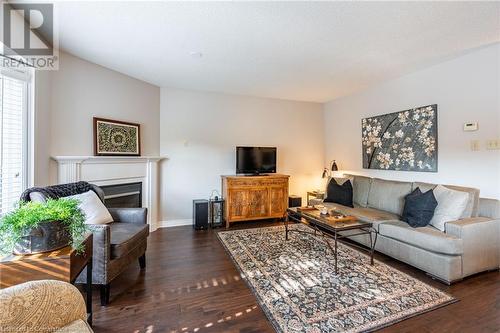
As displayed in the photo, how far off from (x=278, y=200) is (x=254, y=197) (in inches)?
19.7

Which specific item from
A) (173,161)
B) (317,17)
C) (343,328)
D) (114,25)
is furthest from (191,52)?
(343,328)

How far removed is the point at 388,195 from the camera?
3.45 metres

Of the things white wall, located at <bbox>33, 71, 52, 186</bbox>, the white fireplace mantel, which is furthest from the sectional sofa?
white wall, located at <bbox>33, 71, 52, 186</bbox>

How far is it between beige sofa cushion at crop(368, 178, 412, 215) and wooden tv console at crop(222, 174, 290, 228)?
1502 mm

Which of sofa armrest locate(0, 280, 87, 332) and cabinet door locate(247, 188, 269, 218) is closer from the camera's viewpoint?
sofa armrest locate(0, 280, 87, 332)

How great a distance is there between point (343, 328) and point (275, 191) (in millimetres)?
2858

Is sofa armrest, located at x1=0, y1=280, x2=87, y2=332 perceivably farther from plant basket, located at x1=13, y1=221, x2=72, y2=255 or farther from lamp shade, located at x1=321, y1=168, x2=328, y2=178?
lamp shade, located at x1=321, y1=168, x2=328, y2=178

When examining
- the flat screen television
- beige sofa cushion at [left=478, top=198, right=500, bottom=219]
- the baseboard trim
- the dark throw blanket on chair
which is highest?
the flat screen television

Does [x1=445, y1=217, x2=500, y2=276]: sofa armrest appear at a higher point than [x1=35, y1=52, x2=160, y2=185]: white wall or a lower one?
lower

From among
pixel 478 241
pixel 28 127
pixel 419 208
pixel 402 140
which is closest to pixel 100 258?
pixel 28 127

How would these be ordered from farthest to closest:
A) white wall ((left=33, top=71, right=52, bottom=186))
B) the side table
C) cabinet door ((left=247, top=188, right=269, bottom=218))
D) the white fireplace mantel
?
cabinet door ((left=247, top=188, right=269, bottom=218)) < the white fireplace mantel < white wall ((left=33, top=71, right=52, bottom=186)) < the side table

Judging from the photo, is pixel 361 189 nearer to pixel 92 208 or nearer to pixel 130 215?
pixel 130 215

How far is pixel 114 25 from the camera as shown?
87.1 inches

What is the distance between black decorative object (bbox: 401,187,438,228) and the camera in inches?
105
